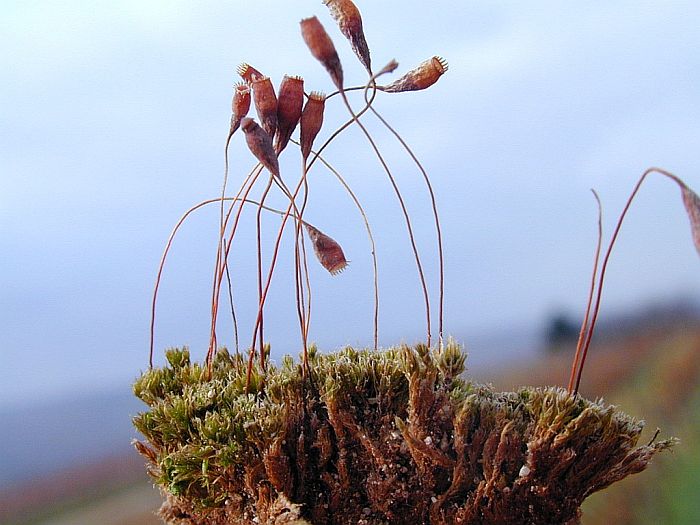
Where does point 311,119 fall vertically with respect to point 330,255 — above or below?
above

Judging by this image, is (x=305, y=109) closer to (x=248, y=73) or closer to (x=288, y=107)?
(x=288, y=107)

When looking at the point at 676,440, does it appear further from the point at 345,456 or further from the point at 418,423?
the point at 345,456

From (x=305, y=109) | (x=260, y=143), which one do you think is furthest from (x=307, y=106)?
(x=260, y=143)

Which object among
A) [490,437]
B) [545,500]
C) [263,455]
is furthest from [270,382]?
[545,500]

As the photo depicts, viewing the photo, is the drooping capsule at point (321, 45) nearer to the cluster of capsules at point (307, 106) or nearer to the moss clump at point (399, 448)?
the cluster of capsules at point (307, 106)

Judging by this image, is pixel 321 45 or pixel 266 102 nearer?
pixel 321 45

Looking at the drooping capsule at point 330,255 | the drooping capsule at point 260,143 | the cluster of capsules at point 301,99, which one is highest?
the cluster of capsules at point 301,99

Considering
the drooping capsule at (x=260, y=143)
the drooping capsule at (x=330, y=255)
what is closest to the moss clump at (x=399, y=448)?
the drooping capsule at (x=330, y=255)

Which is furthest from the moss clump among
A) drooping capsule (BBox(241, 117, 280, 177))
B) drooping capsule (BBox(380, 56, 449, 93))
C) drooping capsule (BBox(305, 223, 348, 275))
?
drooping capsule (BBox(380, 56, 449, 93))
